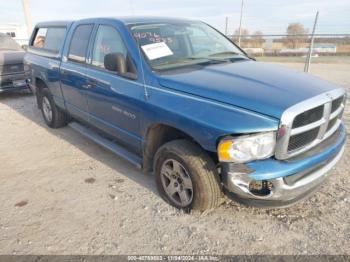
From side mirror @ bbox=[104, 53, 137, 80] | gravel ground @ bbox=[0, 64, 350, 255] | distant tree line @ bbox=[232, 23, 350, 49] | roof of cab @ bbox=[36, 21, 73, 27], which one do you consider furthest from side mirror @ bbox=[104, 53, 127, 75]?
distant tree line @ bbox=[232, 23, 350, 49]

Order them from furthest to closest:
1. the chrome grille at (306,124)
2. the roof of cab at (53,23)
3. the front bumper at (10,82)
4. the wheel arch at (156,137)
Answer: the front bumper at (10,82) < the roof of cab at (53,23) < the wheel arch at (156,137) < the chrome grille at (306,124)

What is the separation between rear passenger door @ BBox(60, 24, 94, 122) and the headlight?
2.37 m

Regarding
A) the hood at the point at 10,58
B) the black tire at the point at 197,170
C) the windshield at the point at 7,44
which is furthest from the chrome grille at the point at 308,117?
the windshield at the point at 7,44

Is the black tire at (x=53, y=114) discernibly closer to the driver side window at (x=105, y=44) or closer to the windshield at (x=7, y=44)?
the driver side window at (x=105, y=44)

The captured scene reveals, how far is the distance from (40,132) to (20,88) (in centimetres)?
341

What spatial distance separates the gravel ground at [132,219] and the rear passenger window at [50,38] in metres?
2.06

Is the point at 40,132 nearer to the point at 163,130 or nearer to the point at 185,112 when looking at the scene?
the point at 163,130

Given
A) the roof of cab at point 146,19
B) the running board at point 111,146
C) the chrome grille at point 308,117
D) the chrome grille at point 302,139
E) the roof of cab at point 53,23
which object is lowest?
the running board at point 111,146

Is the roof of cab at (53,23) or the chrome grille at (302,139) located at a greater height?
the roof of cab at (53,23)

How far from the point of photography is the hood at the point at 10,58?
8117mm

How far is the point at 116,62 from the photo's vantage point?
10.4ft

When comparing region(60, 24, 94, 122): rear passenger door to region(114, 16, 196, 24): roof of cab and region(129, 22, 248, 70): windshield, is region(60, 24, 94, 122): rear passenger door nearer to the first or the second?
region(114, 16, 196, 24): roof of cab

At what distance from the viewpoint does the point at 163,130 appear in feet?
10.4

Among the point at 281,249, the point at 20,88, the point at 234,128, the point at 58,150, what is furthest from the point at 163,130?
the point at 20,88
